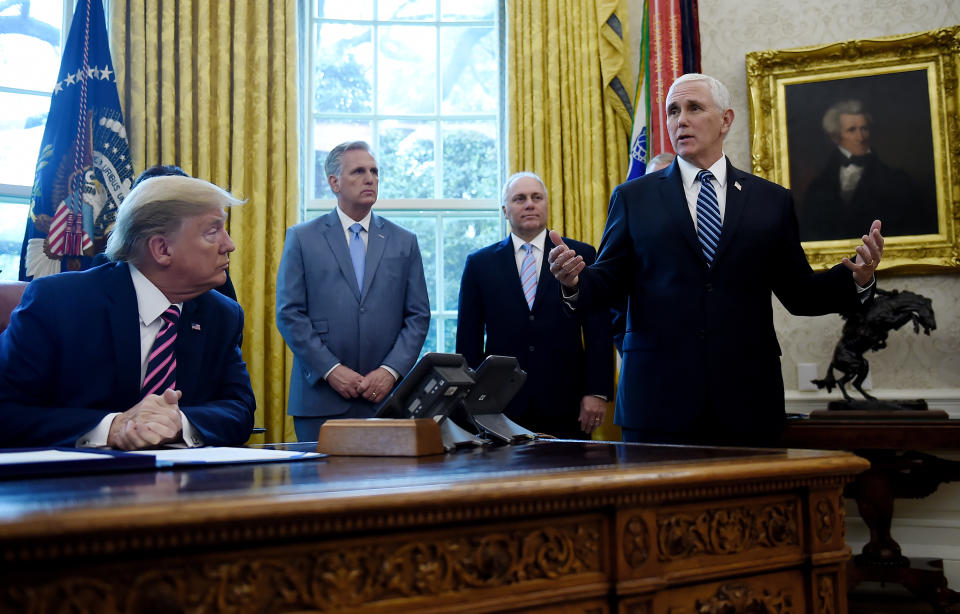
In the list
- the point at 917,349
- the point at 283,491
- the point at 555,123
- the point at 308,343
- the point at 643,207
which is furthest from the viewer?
the point at 555,123

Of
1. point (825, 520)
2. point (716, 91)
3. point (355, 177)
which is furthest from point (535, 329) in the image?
point (825, 520)

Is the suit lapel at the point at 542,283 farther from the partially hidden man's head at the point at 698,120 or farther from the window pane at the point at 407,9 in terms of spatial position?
the window pane at the point at 407,9

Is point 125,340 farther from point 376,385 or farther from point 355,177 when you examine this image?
point 355,177

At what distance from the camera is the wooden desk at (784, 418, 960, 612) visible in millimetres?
3477

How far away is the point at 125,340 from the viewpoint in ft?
6.03

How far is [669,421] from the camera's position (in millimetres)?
2193

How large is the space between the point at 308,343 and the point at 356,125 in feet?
6.77

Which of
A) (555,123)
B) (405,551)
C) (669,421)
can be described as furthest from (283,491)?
(555,123)

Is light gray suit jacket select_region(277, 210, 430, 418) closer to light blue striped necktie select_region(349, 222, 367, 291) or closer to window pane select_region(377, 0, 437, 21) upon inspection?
light blue striped necktie select_region(349, 222, 367, 291)

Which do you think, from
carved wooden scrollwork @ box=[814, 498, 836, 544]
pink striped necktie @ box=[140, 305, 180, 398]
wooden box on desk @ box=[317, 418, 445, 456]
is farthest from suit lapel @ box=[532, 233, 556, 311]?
carved wooden scrollwork @ box=[814, 498, 836, 544]

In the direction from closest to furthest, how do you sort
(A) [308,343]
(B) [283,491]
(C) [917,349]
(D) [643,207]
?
(B) [283,491] < (D) [643,207] < (A) [308,343] < (C) [917,349]

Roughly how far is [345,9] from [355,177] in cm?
189

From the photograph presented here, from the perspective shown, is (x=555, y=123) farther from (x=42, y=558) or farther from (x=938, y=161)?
(x=42, y=558)

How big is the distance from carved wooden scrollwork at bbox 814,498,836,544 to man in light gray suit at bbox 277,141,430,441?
6.98ft
